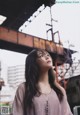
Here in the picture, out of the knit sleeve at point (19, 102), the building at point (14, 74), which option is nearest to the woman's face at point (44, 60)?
the knit sleeve at point (19, 102)

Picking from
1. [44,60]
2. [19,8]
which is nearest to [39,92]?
[44,60]

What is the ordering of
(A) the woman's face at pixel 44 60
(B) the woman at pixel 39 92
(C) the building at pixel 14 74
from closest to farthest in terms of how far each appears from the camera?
(B) the woman at pixel 39 92
(A) the woman's face at pixel 44 60
(C) the building at pixel 14 74

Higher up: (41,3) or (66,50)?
(41,3)

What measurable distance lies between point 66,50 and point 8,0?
22.0ft

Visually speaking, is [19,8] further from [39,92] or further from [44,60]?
[39,92]

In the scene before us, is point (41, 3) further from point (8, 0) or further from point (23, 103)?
point (23, 103)

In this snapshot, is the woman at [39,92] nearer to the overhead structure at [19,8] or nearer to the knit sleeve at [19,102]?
the knit sleeve at [19,102]

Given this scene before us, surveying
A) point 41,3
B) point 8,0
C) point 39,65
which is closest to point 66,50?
point 41,3

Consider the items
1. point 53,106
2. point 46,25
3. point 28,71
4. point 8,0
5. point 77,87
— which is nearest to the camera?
point 53,106

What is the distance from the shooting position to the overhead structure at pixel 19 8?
21750 millimetres

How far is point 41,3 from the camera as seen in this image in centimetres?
2227

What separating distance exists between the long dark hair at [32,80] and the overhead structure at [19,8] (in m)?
20.1

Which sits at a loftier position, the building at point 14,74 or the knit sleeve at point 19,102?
the building at point 14,74

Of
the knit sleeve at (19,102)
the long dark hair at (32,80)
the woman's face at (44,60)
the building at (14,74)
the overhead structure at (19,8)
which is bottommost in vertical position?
the knit sleeve at (19,102)
